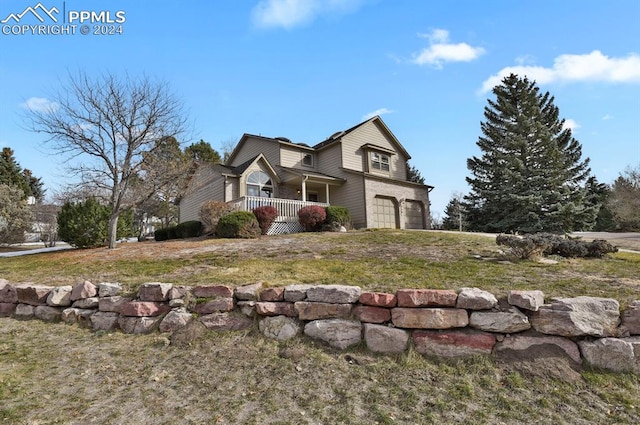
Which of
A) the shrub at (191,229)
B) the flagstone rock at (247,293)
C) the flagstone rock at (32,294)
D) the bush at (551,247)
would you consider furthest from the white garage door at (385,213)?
the flagstone rock at (32,294)

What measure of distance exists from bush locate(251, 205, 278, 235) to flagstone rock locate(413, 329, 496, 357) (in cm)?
1134

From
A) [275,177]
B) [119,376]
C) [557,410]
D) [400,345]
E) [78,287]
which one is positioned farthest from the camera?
[275,177]

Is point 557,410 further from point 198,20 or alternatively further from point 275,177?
point 275,177

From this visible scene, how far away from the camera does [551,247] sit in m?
6.73

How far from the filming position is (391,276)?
5141 millimetres

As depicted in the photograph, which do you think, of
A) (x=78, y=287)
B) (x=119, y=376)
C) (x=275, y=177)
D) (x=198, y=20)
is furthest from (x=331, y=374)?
(x=275, y=177)

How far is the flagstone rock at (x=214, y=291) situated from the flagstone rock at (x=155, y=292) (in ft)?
1.43

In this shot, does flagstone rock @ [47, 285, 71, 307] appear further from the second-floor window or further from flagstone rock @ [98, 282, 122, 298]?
the second-floor window

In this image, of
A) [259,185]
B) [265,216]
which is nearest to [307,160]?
[259,185]

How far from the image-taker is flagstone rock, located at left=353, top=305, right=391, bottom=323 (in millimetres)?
3773

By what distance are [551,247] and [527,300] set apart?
13.8 feet

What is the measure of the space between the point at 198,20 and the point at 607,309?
29.6 feet

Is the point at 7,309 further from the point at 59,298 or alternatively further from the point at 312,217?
the point at 312,217

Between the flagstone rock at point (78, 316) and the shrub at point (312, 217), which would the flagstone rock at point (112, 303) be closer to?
the flagstone rock at point (78, 316)
